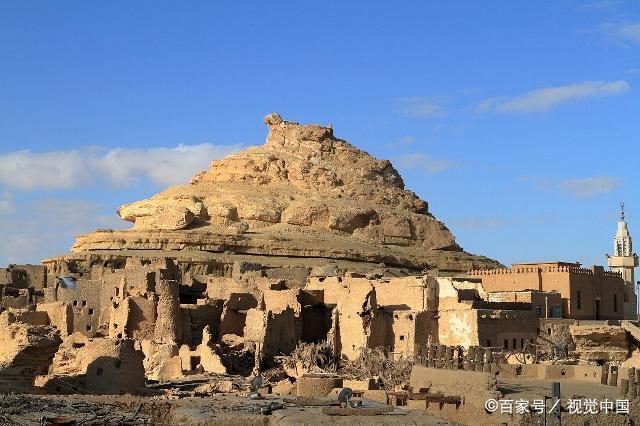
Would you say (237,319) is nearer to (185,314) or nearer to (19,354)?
(185,314)

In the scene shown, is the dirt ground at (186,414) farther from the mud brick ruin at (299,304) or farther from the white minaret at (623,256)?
the white minaret at (623,256)

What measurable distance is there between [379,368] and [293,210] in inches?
1365

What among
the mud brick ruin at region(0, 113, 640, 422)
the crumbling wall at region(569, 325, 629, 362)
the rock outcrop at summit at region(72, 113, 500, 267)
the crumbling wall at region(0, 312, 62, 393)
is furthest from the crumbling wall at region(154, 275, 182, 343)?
the rock outcrop at summit at region(72, 113, 500, 267)

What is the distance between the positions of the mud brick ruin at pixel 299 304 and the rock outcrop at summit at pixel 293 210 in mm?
124

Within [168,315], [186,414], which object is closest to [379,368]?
[168,315]

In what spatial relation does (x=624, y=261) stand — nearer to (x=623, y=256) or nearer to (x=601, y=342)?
(x=623, y=256)

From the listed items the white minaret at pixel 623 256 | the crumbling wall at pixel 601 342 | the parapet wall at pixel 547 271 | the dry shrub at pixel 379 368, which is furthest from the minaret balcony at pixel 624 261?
the dry shrub at pixel 379 368

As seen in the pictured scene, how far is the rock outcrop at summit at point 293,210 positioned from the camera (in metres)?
65.9

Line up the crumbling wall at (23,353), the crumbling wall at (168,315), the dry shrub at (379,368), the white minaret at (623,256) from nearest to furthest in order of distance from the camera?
the crumbling wall at (23,353), the dry shrub at (379,368), the crumbling wall at (168,315), the white minaret at (623,256)

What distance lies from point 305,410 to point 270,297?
26.7 metres

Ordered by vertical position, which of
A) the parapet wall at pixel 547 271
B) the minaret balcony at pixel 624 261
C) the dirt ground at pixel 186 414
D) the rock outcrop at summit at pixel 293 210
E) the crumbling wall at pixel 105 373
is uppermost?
the rock outcrop at summit at pixel 293 210

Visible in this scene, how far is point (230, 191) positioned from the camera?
237 feet

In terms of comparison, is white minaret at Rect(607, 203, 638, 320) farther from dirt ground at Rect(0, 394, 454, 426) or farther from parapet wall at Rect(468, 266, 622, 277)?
dirt ground at Rect(0, 394, 454, 426)

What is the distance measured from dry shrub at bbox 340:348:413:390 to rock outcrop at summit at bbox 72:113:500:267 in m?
25.9
